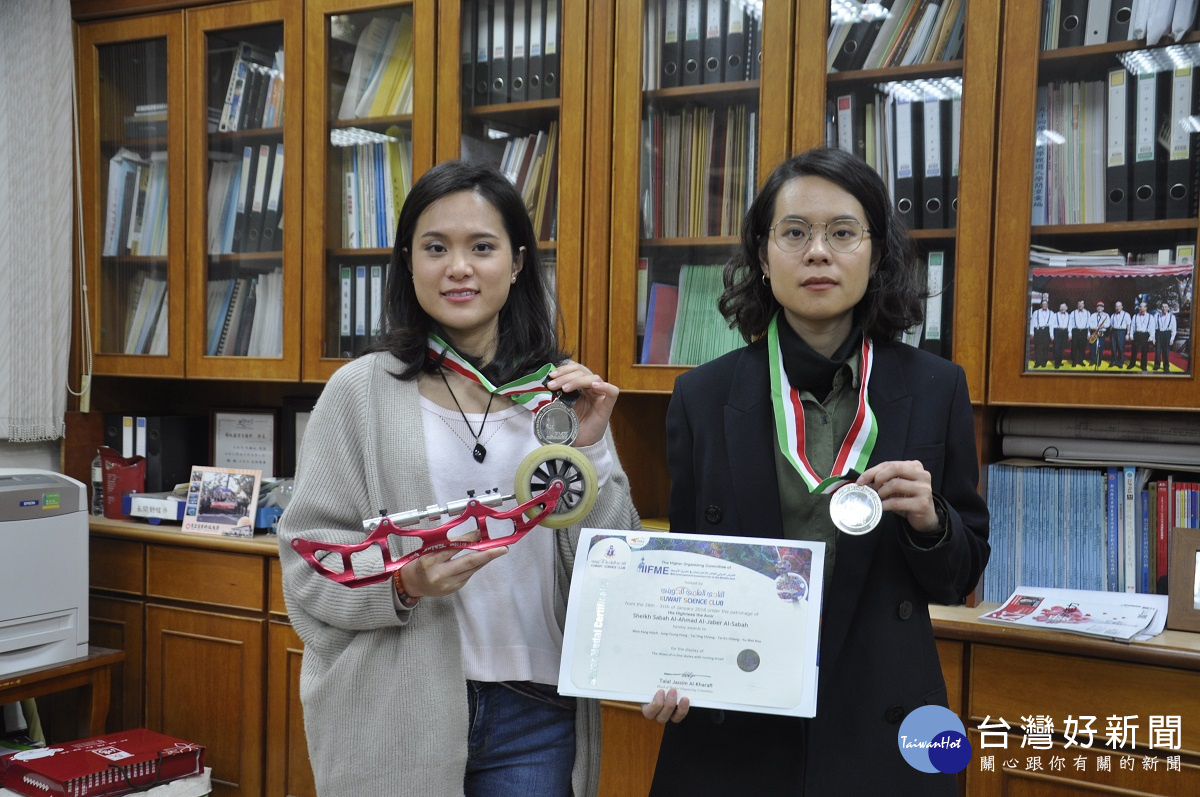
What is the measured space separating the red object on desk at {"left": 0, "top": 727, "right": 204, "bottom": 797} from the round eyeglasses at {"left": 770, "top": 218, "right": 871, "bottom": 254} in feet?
7.04

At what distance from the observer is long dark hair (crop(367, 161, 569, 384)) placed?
135 centimetres

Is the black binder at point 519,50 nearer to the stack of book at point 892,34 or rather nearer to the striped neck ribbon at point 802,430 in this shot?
the stack of book at point 892,34

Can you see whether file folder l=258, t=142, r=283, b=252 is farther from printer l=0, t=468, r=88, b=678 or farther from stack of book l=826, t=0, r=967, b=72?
stack of book l=826, t=0, r=967, b=72

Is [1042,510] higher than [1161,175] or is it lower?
lower

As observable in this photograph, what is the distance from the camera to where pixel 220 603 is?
2.79 meters

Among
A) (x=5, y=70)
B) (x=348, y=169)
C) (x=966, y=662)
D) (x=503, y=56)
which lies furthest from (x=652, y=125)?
(x=5, y=70)

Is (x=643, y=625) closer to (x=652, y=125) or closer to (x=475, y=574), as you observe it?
(x=475, y=574)

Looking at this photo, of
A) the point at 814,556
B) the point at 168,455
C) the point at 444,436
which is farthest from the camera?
the point at 168,455

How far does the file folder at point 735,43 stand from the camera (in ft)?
7.82

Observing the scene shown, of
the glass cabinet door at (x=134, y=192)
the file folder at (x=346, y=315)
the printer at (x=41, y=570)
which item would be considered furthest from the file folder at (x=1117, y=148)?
the printer at (x=41, y=570)

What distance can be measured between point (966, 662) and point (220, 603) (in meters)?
1.99

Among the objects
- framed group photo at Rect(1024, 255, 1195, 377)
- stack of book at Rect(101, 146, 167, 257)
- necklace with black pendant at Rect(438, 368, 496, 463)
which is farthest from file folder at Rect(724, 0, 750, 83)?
stack of book at Rect(101, 146, 167, 257)

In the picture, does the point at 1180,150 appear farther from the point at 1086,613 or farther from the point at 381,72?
the point at 381,72

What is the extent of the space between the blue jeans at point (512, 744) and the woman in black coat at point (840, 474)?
15 cm
